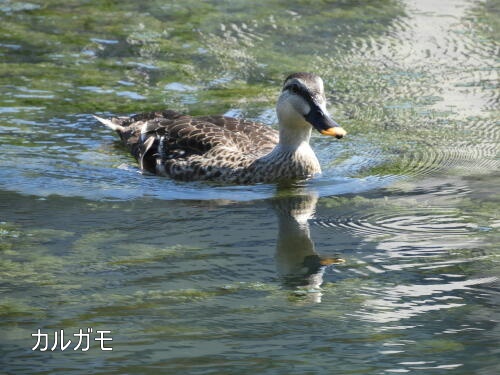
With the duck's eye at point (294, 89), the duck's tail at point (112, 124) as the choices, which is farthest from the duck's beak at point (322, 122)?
the duck's tail at point (112, 124)

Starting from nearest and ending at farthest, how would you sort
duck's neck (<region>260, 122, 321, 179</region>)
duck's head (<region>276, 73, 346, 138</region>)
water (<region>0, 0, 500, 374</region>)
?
water (<region>0, 0, 500, 374</region>), duck's head (<region>276, 73, 346, 138</region>), duck's neck (<region>260, 122, 321, 179</region>)

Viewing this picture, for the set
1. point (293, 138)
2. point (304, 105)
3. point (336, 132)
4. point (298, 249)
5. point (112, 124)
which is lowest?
point (298, 249)

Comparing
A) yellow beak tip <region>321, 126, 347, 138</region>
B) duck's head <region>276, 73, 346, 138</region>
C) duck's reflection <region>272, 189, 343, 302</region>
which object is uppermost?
duck's head <region>276, 73, 346, 138</region>

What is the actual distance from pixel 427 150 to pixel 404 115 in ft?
3.44

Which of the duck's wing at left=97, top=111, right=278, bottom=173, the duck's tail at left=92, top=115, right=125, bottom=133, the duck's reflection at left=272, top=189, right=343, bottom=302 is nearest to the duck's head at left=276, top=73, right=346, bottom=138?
the duck's wing at left=97, top=111, right=278, bottom=173

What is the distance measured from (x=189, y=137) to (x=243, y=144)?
49cm

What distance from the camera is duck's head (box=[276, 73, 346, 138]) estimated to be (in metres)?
9.45

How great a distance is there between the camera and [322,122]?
30.9 ft

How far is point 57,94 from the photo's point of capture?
1188 centimetres

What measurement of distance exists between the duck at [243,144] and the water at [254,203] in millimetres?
228

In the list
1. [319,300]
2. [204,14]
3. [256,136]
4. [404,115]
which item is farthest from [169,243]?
[204,14]

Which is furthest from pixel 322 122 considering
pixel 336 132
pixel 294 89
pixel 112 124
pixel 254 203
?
pixel 112 124

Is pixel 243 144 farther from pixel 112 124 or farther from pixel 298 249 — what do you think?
pixel 298 249

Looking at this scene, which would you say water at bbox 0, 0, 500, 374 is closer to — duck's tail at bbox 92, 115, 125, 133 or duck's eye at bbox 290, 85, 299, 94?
duck's tail at bbox 92, 115, 125, 133
